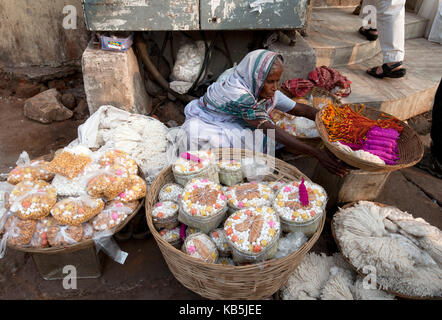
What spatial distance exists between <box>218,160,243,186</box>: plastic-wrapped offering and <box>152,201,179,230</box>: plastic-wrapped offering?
431 mm

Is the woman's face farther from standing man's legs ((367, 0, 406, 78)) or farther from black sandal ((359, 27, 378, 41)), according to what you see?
black sandal ((359, 27, 378, 41))

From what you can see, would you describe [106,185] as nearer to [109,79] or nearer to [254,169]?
[254,169]

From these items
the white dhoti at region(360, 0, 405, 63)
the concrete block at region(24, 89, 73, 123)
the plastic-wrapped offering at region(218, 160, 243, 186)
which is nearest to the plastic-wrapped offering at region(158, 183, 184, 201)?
the plastic-wrapped offering at region(218, 160, 243, 186)

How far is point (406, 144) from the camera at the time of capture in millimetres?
2566

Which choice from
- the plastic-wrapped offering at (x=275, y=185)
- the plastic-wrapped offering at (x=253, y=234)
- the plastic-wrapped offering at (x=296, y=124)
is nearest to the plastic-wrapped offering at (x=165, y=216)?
the plastic-wrapped offering at (x=253, y=234)

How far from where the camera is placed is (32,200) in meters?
1.90

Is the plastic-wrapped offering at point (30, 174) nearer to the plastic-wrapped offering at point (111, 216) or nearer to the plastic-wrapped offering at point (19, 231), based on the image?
the plastic-wrapped offering at point (19, 231)

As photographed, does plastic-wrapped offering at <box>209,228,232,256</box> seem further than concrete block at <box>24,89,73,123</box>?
No

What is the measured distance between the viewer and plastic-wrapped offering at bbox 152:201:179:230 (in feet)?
6.59

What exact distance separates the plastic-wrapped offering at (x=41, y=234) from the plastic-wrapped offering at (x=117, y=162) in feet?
1.58

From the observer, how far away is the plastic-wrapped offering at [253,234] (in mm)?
Answer: 1682

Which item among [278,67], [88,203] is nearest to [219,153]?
[278,67]
